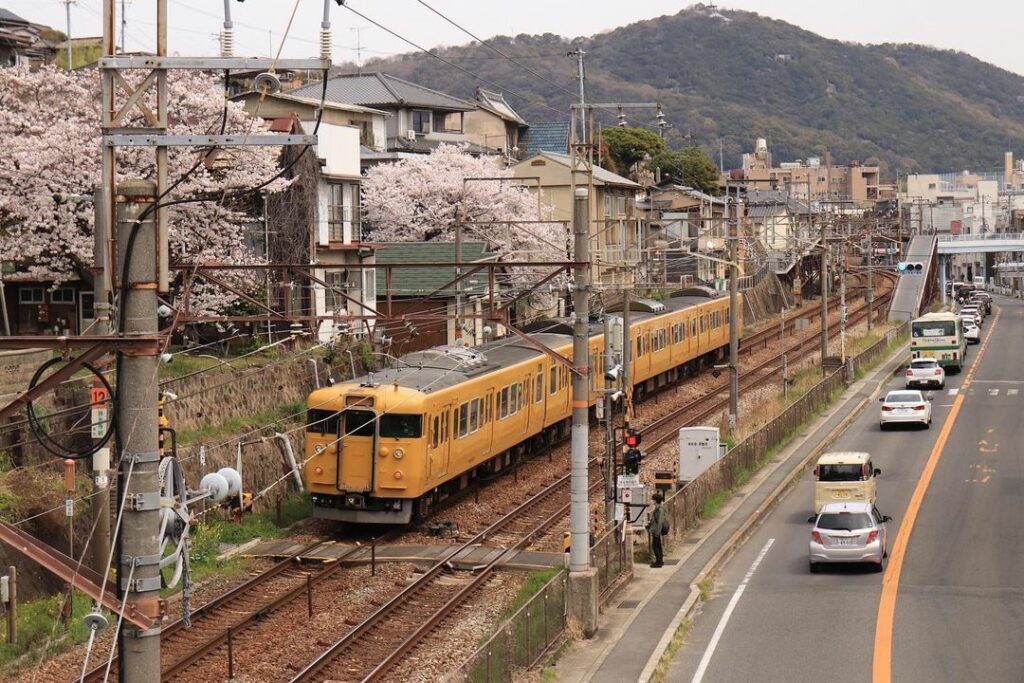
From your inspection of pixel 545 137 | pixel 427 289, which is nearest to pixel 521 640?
pixel 427 289

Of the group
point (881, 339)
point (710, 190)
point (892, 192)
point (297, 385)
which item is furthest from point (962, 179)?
point (297, 385)

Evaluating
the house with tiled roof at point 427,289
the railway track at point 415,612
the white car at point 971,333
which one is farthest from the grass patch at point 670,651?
the white car at point 971,333

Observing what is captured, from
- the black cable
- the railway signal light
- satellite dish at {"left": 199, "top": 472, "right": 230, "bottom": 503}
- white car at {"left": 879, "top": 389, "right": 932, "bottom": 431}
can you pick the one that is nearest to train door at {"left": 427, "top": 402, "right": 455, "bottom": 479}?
the railway signal light

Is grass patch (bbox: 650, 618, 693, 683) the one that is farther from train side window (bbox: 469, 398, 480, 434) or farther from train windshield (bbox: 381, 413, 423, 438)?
train side window (bbox: 469, 398, 480, 434)

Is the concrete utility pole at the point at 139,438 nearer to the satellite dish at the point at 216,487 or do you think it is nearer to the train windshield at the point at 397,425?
the satellite dish at the point at 216,487

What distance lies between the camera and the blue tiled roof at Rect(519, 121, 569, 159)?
90.4 meters

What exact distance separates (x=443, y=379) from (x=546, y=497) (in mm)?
4257

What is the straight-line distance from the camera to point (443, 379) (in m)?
25.9

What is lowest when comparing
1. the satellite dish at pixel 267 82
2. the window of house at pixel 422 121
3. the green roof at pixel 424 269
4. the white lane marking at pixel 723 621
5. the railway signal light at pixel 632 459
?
the white lane marking at pixel 723 621

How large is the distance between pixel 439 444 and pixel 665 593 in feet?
19.9

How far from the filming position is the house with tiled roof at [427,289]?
134 ft

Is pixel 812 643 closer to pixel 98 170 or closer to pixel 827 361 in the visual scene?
pixel 98 170

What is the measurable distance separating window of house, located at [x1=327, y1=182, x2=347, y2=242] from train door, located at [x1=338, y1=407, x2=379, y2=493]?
1507cm

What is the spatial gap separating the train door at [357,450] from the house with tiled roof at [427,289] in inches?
519
